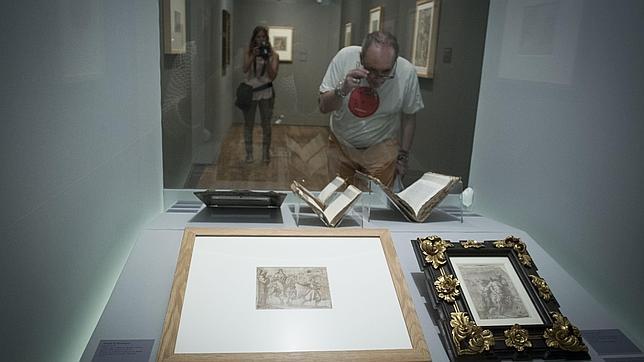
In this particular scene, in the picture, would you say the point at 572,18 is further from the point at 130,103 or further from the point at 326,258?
the point at 130,103

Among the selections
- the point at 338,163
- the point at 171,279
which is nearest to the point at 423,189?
the point at 338,163

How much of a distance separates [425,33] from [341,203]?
0.82m

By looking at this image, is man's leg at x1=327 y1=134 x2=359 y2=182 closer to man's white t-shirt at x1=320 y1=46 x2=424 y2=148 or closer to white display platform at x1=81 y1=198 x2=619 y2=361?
man's white t-shirt at x1=320 y1=46 x2=424 y2=148

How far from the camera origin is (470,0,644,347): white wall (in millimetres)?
1700

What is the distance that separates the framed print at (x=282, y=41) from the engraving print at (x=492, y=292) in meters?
1.13

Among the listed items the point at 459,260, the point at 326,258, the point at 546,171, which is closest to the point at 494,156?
the point at 546,171

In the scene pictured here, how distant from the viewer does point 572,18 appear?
1.92 meters

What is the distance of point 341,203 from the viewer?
2.12 metres

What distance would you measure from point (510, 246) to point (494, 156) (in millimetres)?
734

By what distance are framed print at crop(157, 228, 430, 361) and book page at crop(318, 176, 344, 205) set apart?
1.27 ft

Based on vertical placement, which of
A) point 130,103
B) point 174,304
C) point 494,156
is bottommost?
point 174,304

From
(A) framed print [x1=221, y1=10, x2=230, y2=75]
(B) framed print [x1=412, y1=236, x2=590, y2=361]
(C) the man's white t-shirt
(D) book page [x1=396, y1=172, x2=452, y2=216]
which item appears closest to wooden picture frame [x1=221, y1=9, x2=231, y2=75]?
(A) framed print [x1=221, y1=10, x2=230, y2=75]

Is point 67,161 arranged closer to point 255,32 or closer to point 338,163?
point 255,32

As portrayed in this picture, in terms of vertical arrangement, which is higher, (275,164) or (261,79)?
(261,79)
